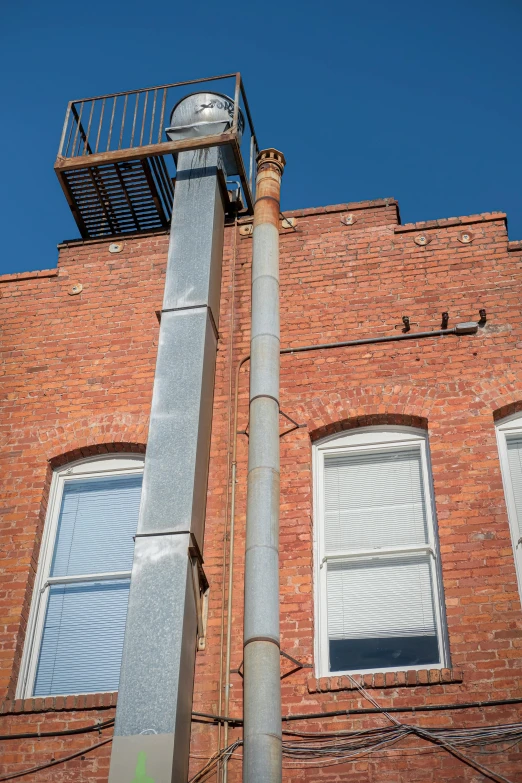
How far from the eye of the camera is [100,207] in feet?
41.7

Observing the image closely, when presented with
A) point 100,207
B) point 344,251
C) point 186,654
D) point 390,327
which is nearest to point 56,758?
point 186,654

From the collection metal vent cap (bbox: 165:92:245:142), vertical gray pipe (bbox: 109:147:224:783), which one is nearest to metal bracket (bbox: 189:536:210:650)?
vertical gray pipe (bbox: 109:147:224:783)

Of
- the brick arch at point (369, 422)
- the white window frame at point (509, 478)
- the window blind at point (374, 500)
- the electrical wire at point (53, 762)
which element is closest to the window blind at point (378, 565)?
the window blind at point (374, 500)

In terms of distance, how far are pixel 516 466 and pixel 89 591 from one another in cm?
392

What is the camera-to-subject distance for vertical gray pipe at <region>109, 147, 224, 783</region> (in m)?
7.80

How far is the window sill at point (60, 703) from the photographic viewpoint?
339 inches

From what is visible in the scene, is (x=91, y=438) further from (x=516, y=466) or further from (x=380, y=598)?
(x=516, y=466)

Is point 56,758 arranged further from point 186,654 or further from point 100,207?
point 100,207

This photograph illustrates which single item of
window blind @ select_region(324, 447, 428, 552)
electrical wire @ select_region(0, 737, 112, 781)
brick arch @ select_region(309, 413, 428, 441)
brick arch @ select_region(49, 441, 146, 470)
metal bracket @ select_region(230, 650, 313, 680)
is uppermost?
brick arch @ select_region(309, 413, 428, 441)

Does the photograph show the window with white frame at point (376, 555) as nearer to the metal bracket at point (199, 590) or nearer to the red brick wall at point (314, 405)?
the red brick wall at point (314, 405)

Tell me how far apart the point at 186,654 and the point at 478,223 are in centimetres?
559

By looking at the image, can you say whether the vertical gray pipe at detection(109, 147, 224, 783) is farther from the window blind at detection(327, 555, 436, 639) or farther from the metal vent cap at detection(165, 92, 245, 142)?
the window blind at detection(327, 555, 436, 639)

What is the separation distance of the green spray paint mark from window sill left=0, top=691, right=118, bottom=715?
95cm

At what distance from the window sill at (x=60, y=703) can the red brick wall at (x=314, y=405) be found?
2 cm
